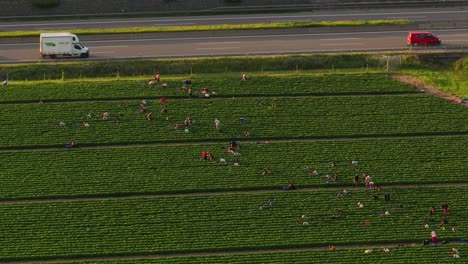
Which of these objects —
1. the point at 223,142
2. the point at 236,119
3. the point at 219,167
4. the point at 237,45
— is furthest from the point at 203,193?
the point at 237,45

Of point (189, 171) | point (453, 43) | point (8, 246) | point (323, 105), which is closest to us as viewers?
point (8, 246)

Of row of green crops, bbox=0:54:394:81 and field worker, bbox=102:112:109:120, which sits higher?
row of green crops, bbox=0:54:394:81

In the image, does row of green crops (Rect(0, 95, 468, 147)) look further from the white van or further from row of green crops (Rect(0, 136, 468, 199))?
the white van

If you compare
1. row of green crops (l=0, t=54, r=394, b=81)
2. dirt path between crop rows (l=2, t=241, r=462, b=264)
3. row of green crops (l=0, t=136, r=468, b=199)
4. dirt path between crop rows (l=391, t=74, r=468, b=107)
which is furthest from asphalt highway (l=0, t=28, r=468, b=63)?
dirt path between crop rows (l=2, t=241, r=462, b=264)

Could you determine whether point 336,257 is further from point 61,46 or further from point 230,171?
point 61,46

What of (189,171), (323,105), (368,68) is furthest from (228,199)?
(368,68)

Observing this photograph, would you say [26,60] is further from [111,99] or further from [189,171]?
[189,171]

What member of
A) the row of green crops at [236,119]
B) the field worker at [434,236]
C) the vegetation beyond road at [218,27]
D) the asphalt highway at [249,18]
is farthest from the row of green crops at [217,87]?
the field worker at [434,236]
